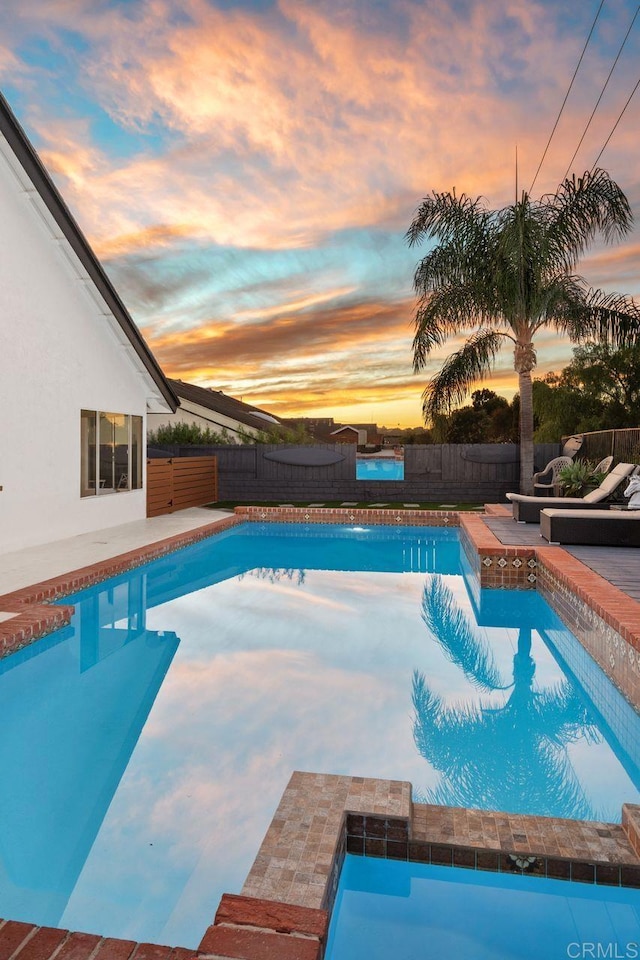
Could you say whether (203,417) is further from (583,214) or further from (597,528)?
→ (597,528)

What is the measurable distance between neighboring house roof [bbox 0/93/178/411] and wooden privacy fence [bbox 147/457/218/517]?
2135 millimetres

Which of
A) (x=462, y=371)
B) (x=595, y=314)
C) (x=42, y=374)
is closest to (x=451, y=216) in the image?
(x=462, y=371)

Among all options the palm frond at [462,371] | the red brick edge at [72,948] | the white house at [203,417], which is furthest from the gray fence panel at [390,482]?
the red brick edge at [72,948]

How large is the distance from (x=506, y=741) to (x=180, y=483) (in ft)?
42.6

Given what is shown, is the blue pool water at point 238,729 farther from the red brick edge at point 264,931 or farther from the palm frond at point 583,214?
the palm frond at point 583,214

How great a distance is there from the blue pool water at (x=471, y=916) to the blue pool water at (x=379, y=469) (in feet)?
51.6

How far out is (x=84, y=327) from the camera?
11555 millimetres

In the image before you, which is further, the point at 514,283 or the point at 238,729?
the point at 514,283

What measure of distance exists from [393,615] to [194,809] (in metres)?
4.57

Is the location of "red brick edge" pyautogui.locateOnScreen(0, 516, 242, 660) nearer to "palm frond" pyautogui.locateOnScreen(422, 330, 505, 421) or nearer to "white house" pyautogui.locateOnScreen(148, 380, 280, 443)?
"palm frond" pyautogui.locateOnScreen(422, 330, 505, 421)

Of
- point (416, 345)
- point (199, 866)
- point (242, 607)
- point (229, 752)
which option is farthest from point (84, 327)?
point (199, 866)

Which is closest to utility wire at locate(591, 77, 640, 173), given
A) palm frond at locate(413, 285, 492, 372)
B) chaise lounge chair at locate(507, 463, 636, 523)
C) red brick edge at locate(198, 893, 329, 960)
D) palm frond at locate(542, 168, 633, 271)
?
palm frond at locate(542, 168, 633, 271)

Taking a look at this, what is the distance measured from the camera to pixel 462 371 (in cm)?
1573

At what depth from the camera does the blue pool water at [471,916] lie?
2463 mm
